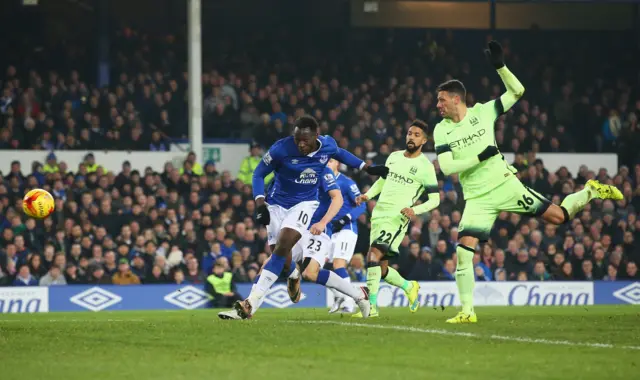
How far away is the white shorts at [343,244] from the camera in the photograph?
55.5 feet

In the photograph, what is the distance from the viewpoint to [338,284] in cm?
1384

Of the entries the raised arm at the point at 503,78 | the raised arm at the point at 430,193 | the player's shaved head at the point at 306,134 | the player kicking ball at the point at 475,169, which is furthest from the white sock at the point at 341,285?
the raised arm at the point at 503,78

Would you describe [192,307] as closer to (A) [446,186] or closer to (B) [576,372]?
(A) [446,186]

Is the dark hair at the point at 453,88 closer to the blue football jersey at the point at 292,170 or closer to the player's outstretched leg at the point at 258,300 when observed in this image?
the blue football jersey at the point at 292,170

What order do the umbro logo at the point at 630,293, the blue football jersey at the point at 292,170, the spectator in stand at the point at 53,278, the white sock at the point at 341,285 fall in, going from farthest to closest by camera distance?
the umbro logo at the point at 630,293
the spectator in stand at the point at 53,278
the white sock at the point at 341,285
the blue football jersey at the point at 292,170

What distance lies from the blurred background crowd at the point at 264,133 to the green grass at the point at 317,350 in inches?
394

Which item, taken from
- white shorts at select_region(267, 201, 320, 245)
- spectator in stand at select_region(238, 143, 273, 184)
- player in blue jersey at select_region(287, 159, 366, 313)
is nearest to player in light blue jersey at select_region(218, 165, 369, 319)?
white shorts at select_region(267, 201, 320, 245)

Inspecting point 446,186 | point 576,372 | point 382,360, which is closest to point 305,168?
point 382,360

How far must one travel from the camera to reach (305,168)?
1319 cm

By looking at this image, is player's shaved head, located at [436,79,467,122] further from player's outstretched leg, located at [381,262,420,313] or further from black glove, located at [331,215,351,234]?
black glove, located at [331,215,351,234]

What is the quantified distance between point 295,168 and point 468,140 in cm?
193

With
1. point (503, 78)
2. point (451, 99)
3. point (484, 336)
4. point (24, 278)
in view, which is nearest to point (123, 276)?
point (24, 278)

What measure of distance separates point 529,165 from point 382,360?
19.3 metres

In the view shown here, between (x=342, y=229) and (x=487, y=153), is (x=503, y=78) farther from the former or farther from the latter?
(x=342, y=229)
